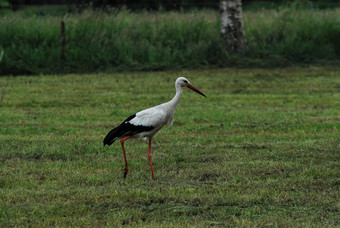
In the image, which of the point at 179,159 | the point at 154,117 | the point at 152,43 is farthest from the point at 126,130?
the point at 152,43

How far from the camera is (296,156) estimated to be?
8.77 meters

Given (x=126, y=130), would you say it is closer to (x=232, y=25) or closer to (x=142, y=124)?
(x=142, y=124)

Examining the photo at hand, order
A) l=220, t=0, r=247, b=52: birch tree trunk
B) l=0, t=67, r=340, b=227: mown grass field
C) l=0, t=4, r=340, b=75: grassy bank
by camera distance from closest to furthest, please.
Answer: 1. l=0, t=67, r=340, b=227: mown grass field
2. l=0, t=4, r=340, b=75: grassy bank
3. l=220, t=0, r=247, b=52: birch tree trunk

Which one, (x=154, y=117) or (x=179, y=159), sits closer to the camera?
(x=154, y=117)

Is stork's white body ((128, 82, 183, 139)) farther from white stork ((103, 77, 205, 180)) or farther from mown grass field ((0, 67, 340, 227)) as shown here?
mown grass field ((0, 67, 340, 227))

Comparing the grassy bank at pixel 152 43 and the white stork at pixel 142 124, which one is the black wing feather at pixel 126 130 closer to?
the white stork at pixel 142 124

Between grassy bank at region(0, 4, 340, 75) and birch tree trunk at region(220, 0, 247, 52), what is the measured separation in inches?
Answer: 11.2

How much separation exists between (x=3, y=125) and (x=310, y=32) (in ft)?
39.8

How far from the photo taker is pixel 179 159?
8656 millimetres

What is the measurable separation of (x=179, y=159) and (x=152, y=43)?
12.2m

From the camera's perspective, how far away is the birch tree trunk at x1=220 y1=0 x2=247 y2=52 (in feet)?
65.8

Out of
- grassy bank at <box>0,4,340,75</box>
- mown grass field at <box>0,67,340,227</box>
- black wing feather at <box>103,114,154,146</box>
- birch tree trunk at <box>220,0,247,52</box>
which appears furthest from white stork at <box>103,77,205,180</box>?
birch tree trunk at <box>220,0,247,52</box>

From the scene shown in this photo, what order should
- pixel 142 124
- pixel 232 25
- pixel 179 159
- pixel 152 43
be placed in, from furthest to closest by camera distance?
1. pixel 152 43
2. pixel 232 25
3. pixel 179 159
4. pixel 142 124

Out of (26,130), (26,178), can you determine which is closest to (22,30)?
(26,130)
